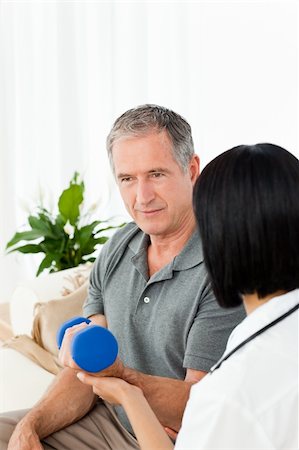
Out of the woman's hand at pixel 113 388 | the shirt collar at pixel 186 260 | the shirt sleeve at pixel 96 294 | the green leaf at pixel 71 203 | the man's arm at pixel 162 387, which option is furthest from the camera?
the green leaf at pixel 71 203

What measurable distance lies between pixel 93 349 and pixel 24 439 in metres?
0.40

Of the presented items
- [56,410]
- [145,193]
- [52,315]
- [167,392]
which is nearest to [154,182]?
[145,193]

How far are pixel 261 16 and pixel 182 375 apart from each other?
2.71 meters

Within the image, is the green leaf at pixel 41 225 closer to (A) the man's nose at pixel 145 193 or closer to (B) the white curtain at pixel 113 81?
(B) the white curtain at pixel 113 81

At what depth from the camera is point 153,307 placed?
1.82 meters

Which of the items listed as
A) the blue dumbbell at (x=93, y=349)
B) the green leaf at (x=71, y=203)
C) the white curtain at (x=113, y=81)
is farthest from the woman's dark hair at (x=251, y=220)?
the white curtain at (x=113, y=81)

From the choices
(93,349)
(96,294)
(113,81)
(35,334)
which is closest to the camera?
(93,349)

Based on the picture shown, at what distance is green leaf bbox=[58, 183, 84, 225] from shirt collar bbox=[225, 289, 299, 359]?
2000 mm

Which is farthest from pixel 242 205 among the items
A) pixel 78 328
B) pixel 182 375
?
pixel 182 375

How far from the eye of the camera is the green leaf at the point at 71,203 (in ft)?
10.3

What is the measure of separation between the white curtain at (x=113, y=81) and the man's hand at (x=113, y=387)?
203 cm

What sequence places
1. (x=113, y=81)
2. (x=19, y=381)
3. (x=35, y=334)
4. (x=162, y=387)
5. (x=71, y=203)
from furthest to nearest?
(x=113, y=81) → (x=71, y=203) → (x=35, y=334) → (x=19, y=381) → (x=162, y=387)

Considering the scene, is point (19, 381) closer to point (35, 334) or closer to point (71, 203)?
point (35, 334)

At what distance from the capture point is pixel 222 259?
118cm
